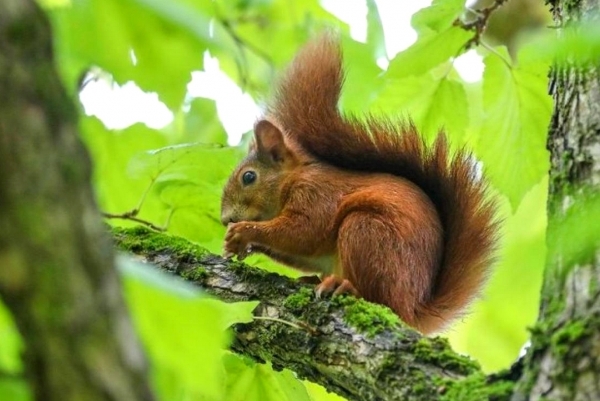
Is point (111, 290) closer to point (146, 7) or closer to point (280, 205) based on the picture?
point (146, 7)

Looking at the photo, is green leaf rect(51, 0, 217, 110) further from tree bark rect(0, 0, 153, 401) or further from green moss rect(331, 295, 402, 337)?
green moss rect(331, 295, 402, 337)

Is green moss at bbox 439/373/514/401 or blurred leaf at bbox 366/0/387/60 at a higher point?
blurred leaf at bbox 366/0/387/60

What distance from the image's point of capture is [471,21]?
255 cm

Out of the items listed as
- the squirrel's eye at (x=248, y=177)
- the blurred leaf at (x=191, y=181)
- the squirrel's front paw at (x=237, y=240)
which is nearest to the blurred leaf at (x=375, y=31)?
the squirrel's eye at (x=248, y=177)

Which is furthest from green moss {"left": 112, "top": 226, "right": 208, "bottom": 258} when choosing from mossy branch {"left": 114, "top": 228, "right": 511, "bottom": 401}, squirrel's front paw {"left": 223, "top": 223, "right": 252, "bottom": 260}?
squirrel's front paw {"left": 223, "top": 223, "right": 252, "bottom": 260}

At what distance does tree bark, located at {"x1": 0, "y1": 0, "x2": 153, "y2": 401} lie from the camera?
0.74 m

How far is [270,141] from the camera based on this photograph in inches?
125

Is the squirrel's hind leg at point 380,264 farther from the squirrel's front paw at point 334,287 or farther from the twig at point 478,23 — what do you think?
the twig at point 478,23

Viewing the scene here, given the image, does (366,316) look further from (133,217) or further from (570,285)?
(133,217)

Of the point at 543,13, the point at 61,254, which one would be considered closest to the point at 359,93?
the point at 543,13

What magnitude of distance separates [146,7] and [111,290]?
311 millimetres

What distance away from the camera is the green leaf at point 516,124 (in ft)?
8.36

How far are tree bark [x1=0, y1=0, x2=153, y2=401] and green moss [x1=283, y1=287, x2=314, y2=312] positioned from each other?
127 centimetres

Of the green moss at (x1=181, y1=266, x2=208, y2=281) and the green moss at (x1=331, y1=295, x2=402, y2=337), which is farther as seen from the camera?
the green moss at (x1=181, y1=266, x2=208, y2=281)
